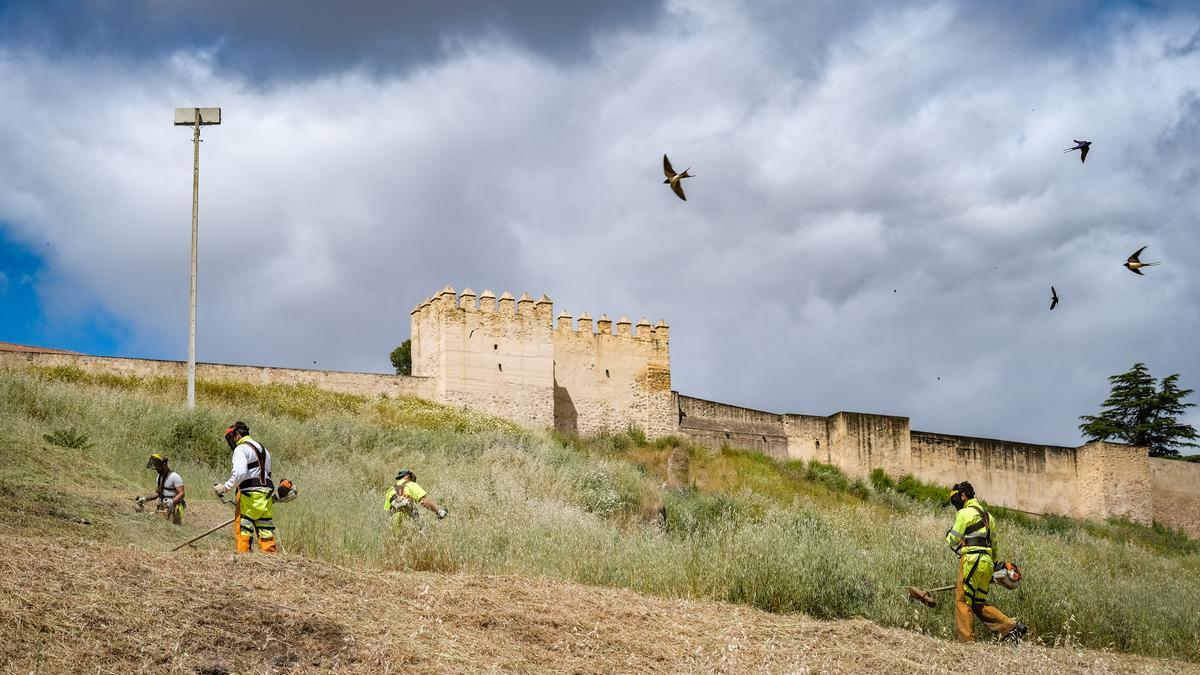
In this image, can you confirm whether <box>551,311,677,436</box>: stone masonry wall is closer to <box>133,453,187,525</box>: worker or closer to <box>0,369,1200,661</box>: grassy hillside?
<box>0,369,1200,661</box>: grassy hillside

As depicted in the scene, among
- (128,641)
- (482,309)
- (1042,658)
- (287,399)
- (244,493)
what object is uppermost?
(482,309)

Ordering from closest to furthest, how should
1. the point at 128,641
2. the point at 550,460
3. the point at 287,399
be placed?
the point at 128,641
the point at 550,460
the point at 287,399

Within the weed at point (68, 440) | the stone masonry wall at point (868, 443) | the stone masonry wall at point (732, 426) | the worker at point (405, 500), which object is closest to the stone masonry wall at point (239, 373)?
the stone masonry wall at point (732, 426)

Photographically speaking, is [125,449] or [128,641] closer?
[128,641]

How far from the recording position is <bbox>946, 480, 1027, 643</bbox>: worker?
34.2 ft

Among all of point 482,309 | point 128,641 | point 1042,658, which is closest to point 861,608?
point 1042,658

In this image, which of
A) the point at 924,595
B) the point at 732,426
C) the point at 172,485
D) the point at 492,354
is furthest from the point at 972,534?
the point at 732,426

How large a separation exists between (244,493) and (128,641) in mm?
3949

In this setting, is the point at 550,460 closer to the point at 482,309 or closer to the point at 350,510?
the point at 482,309

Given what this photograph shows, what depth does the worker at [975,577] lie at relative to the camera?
1042 cm

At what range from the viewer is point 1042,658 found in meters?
9.21

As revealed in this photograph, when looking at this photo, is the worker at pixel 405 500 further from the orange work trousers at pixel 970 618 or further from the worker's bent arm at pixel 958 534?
the orange work trousers at pixel 970 618

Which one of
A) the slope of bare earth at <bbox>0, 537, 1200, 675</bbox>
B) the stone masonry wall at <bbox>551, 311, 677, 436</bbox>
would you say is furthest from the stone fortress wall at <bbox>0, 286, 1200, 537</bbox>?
the slope of bare earth at <bbox>0, 537, 1200, 675</bbox>

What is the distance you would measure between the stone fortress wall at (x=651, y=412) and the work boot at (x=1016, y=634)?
20917mm
